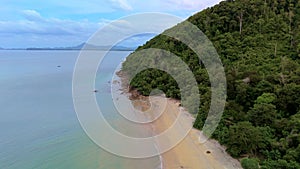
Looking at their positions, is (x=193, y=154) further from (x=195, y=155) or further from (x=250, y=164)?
(x=250, y=164)

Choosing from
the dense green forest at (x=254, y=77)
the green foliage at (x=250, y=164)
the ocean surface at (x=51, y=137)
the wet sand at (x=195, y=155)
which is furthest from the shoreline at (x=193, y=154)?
the ocean surface at (x=51, y=137)

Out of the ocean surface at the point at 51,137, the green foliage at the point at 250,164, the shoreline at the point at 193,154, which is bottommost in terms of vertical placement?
the ocean surface at the point at 51,137

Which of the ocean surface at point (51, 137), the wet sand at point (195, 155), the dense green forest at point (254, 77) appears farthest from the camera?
the ocean surface at point (51, 137)

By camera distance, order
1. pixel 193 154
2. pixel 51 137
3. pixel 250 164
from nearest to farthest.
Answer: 1. pixel 250 164
2. pixel 193 154
3. pixel 51 137

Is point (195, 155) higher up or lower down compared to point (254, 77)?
lower down

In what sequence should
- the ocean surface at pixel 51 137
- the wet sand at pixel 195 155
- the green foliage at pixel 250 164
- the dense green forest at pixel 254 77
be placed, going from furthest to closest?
the ocean surface at pixel 51 137, the dense green forest at pixel 254 77, the wet sand at pixel 195 155, the green foliage at pixel 250 164

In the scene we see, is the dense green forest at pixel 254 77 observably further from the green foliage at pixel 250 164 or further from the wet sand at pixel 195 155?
the wet sand at pixel 195 155

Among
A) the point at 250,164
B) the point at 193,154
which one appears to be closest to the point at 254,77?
the point at 193,154

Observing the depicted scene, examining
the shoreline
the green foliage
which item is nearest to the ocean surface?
the shoreline

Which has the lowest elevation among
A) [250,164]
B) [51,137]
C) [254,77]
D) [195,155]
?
[51,137]

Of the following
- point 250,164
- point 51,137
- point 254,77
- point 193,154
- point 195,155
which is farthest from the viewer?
point 254,77

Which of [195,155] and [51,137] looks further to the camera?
[51,137]
